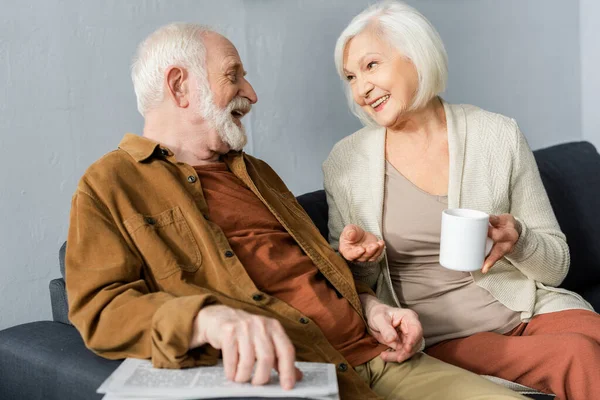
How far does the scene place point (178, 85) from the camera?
1930mm

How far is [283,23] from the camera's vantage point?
105 inches

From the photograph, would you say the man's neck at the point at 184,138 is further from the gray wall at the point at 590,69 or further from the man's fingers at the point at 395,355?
the gray wall at the point at 590,69

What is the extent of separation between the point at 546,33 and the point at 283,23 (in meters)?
1.61

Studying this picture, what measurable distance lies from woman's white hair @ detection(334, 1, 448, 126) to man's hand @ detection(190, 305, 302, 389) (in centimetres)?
95

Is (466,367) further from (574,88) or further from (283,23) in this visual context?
(574,88)

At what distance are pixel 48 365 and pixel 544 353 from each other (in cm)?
115

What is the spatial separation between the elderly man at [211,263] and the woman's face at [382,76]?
327mm

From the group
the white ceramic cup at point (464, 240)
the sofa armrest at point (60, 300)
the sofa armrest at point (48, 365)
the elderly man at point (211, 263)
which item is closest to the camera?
the elderly man at point (211, 263)

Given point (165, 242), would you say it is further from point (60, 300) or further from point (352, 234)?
point (352, 234)

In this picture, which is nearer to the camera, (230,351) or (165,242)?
(230,351)

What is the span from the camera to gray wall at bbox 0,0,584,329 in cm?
217

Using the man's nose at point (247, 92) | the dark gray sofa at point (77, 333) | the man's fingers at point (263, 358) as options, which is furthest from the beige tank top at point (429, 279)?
the man's fingers at point (263, 358)

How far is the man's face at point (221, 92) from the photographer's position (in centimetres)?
193

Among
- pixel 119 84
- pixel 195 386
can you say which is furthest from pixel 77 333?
pixel 119 84
